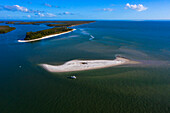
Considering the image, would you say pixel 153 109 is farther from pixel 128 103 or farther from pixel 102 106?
pixel 102 106

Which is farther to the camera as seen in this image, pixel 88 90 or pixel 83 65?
pixel 83 65

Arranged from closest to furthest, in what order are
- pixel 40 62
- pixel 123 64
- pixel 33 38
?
pixel 123 64
pixel 40 62
pixel 33 38

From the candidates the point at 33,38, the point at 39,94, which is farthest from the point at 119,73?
the point at 33,38

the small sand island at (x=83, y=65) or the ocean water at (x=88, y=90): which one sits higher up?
the small sand island at (x=83, y=65)

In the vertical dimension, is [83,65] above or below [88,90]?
above

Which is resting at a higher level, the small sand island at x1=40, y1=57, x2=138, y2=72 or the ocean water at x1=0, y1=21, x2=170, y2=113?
the small sand island at x1=40, y1=57, x2=138, y2=72

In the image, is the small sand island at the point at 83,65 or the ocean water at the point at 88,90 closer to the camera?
the ocean water at the point at 88,90

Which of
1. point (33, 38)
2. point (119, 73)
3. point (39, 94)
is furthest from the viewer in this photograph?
point (33, 38)

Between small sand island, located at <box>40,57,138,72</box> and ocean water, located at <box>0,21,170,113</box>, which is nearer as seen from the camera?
ocean water, located at <box>0,21,170,113</box>
